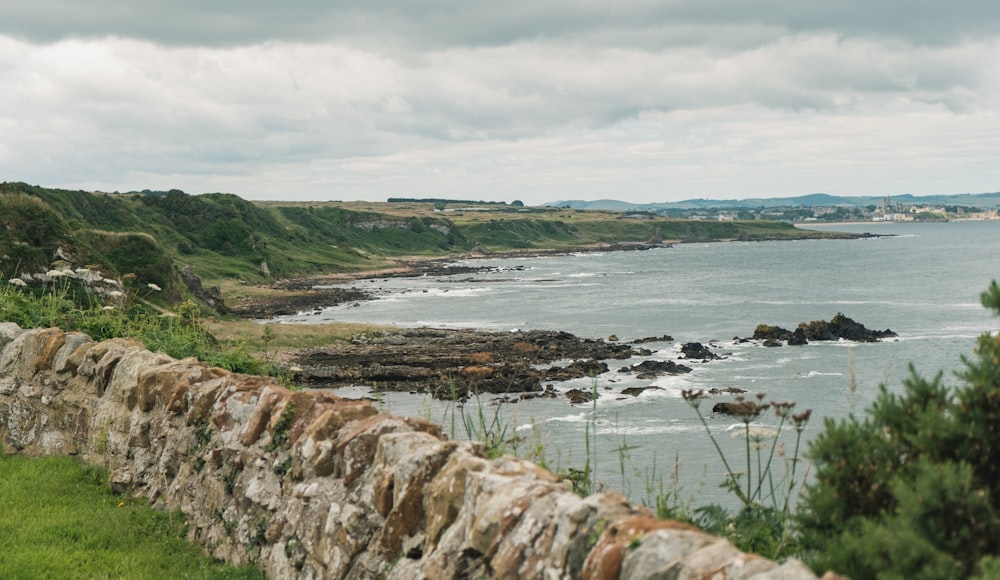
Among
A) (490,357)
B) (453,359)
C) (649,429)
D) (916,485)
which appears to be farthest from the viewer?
(490,357)

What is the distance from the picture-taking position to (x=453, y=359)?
51.5 metres

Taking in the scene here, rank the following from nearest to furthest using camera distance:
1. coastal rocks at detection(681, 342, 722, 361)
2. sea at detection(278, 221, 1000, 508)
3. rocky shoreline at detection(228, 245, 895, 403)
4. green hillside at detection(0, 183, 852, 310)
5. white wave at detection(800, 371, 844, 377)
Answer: sea at detection(278, 221, 1000, 508), rocky shoreline at detection(228, 245, 895, 403), green hillside at detection(0, 183, 852, 310), white wave at detection(800, 371, 844, 377), coastal rocks at detection(681, 342, 722, 361)

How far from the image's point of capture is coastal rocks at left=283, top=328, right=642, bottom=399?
4459 centimetres

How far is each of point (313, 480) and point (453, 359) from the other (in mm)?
43723

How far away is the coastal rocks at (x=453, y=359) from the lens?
44594 millimetres

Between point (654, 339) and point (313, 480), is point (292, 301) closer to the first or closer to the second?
point (654, 339)

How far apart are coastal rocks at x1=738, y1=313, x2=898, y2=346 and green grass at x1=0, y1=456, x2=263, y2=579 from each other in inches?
2098

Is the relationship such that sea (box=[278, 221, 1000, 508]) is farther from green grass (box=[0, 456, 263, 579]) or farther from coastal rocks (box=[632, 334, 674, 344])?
green grass (box=[0, 456, 263, 579])

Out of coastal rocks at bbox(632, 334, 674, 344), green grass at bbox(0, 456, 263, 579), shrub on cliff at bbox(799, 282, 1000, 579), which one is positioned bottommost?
coastal rocks at bbox(632, 334, 674, 344)

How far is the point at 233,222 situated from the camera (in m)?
125

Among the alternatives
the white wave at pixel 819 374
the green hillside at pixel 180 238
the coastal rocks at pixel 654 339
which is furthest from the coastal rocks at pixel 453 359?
the green hillside at pixel 180 238

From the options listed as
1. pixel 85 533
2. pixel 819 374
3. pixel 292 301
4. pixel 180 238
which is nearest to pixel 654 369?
pixel 819 374

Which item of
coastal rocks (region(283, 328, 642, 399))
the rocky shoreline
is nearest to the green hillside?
coastal rocks (region(283, 328, 642, 399))

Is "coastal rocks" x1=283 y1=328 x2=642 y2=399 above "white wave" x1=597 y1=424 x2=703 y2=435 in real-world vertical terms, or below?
above
